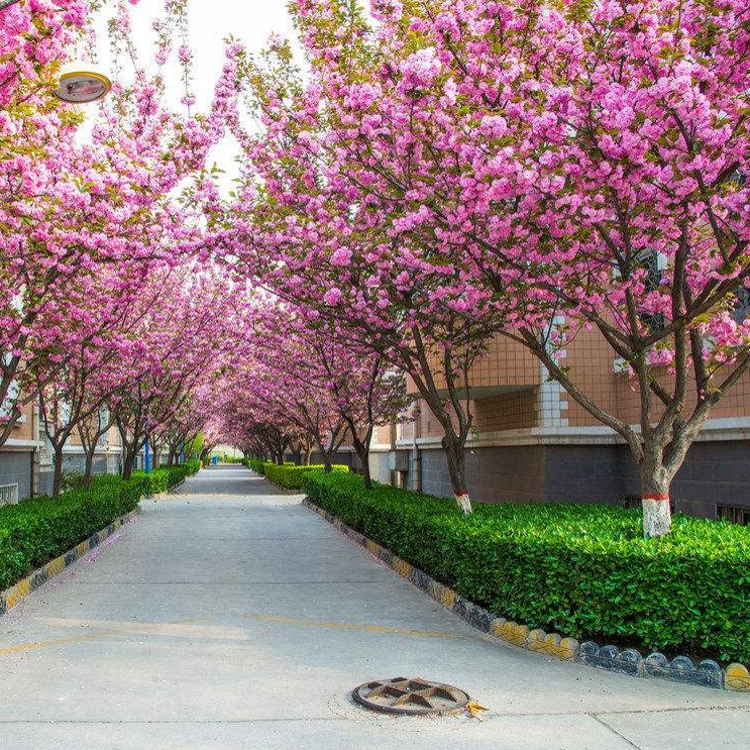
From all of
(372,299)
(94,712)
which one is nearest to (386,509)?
(372,299)

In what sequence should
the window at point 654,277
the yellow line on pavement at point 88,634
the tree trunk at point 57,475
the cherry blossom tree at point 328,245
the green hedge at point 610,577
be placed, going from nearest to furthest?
the green hedge at point 610,577 < the yellow line on pavement at point 88,634 < the cherry blossom tree at point 328,245 < the window at point 654,277 < the tree trunk at point 57,475

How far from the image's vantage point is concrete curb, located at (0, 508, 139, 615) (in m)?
9.27

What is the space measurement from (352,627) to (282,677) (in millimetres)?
2017

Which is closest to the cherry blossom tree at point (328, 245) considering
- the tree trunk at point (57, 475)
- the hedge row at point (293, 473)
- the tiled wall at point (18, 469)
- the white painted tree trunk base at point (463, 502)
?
the white painted tree trunk base at point (463, 502)

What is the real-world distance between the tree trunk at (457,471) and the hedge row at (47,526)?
5.75 metres

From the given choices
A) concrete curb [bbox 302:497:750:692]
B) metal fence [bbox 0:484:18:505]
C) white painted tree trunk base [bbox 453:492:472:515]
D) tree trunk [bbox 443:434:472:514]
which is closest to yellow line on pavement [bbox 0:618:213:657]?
concrete curb [bbox 302:497:750:692]

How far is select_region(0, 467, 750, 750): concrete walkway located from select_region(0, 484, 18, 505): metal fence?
7.94 metres

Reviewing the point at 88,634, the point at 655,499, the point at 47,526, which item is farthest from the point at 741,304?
the point at 47,526

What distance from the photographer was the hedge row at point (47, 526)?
962 cm

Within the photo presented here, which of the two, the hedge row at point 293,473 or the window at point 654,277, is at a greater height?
the window at point 654,277

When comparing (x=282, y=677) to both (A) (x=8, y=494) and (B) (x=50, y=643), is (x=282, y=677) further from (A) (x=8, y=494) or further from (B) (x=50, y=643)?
(A) (x=8, y=494)

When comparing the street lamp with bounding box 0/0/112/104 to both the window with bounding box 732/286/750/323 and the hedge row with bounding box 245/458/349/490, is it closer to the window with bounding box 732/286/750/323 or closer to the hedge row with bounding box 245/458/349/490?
the window with bounding box 732/286/750/323

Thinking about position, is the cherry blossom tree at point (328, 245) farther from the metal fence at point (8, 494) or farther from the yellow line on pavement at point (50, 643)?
the metal fence at point (8, 494)

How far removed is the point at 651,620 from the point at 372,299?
648 cm
